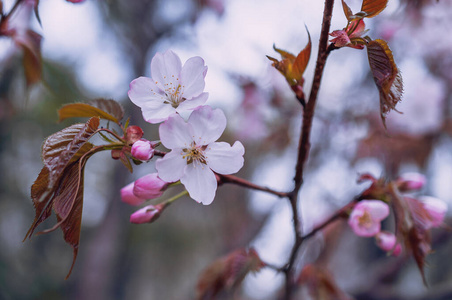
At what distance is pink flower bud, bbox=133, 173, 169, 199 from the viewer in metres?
0.50

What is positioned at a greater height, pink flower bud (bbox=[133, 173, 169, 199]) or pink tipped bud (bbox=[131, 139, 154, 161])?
pink tipped bud (bbox=[131, 139, 154, 161])

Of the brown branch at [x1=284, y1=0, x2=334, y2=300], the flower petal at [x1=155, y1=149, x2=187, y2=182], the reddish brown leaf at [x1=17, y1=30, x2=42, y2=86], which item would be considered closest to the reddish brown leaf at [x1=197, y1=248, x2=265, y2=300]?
the brown branch at [x1=284, y1=0, x2=334, y2=300]

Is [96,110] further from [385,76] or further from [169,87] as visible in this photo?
[385,76]

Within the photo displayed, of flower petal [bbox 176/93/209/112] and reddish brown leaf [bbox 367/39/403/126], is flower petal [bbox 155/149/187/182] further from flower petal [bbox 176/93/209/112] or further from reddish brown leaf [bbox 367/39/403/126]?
reddish brown leaf [bbox 367/39/403/126]

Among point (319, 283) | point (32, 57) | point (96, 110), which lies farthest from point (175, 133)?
point (319, 283)

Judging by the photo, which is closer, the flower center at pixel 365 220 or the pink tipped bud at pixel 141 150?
the pink tipped bud at pixel 141 150

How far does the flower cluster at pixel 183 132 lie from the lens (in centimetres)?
45

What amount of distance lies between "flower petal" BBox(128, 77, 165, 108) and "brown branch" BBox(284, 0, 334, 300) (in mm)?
209

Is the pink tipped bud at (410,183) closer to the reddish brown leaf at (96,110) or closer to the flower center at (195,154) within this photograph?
the flower center at (195,154)

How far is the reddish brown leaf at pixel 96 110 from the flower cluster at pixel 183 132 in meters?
0.03

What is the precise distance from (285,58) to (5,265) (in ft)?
9.25

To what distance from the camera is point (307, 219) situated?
1.99 m

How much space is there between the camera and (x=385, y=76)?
392 millimetres

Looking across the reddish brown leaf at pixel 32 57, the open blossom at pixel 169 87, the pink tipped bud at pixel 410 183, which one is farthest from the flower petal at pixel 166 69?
the pink tipped bud at pixel 410 183
